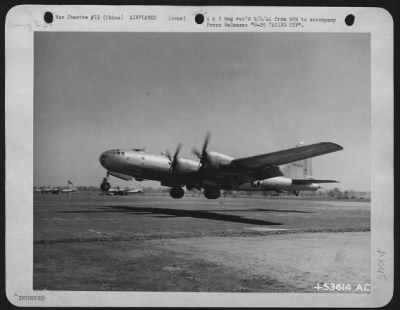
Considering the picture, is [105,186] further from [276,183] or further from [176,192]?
[276,183]

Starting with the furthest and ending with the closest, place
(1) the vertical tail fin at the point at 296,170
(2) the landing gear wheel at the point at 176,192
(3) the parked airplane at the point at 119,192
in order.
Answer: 1. (3) the parked airplane at the point at 119,192
2. (1) the vertical tail fin at the point at 296,170
3. (2) the landing gear wheel at the point at 176,192

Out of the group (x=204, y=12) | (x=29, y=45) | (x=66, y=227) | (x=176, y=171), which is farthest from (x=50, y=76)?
(x=176, y=171)

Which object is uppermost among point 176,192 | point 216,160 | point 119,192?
point 216,160

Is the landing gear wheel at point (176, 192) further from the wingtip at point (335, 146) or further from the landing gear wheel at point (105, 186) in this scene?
the wingtip at point (335, 146)

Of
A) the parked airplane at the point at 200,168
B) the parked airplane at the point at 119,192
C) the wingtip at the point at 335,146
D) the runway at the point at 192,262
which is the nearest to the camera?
the runway at the point at 192,262

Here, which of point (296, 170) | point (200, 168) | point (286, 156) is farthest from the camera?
point (296, 170)

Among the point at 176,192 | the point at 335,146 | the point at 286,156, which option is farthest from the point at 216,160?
the point at 335,146

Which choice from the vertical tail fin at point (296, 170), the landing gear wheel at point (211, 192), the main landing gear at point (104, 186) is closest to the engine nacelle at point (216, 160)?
the landing gear wheel at point (211, 192)

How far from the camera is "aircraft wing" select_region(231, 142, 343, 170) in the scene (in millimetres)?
11219

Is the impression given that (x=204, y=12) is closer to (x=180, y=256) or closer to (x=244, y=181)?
(x=180, y=256)

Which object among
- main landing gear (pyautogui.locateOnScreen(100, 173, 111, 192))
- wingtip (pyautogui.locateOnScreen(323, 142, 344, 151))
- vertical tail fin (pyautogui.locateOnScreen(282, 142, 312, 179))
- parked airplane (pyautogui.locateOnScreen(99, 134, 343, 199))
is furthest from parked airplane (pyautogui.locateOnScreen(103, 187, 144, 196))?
wingtip (pyautogui.locateOnScreen(323, 142, 344, 151))

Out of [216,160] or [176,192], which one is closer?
[216,160]

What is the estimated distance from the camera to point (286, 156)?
15531mm

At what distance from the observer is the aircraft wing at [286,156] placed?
1122cm
